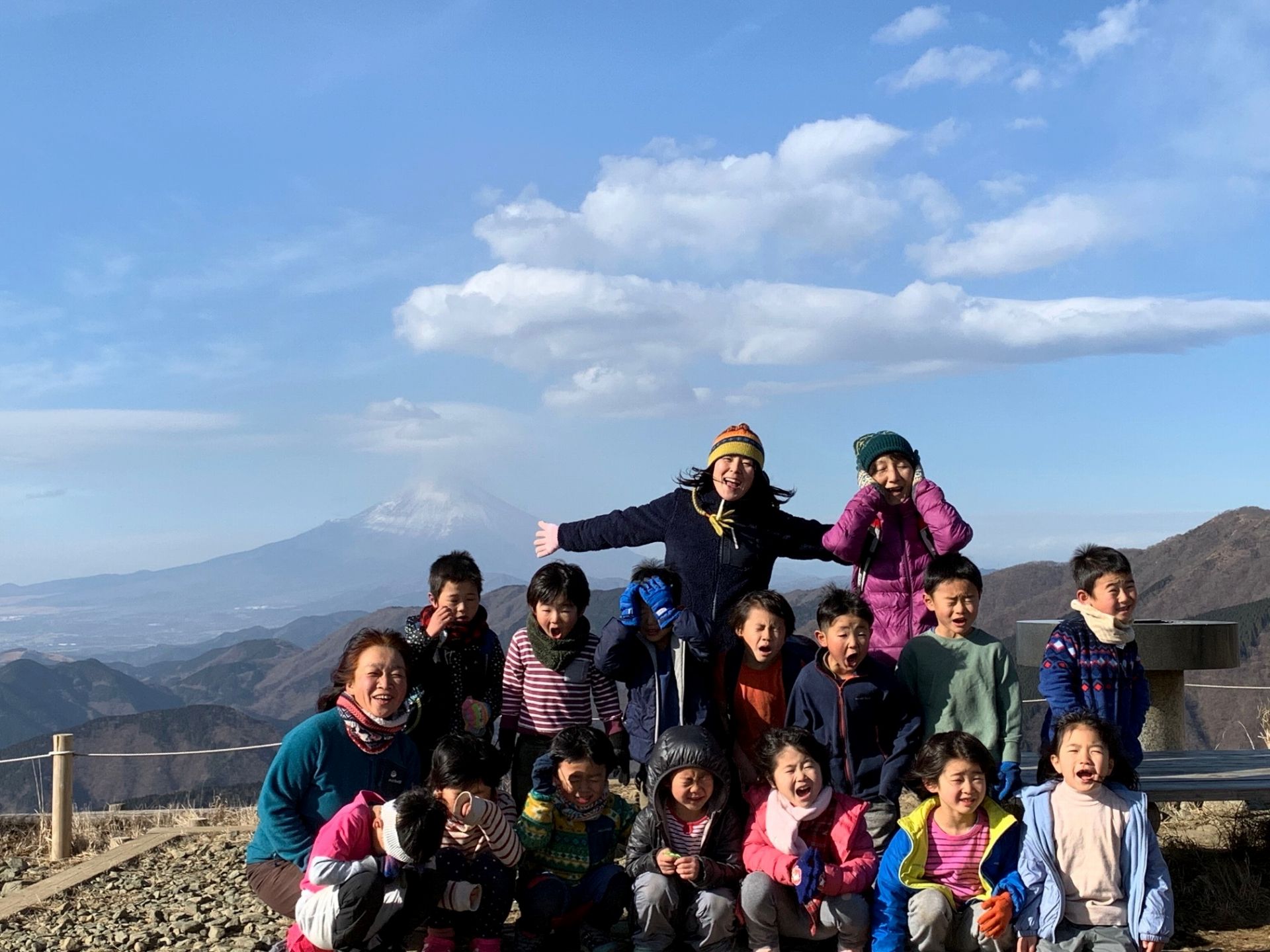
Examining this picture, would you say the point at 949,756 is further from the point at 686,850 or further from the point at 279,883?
the point at 279,883

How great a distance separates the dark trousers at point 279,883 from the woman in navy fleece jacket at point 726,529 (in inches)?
78.5

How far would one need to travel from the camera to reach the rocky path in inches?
216

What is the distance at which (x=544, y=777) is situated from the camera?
463 centimetres

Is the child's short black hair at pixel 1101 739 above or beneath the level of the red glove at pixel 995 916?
above

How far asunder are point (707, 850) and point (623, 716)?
0.78 meters

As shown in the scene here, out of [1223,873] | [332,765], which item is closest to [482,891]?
[332,765]

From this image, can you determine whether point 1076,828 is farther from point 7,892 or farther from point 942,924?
point 7,892

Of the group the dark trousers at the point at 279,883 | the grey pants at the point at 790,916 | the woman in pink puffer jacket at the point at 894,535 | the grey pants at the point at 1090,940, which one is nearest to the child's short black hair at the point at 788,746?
the grey pants at the point at 790,916

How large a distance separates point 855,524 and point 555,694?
1522 millimetres

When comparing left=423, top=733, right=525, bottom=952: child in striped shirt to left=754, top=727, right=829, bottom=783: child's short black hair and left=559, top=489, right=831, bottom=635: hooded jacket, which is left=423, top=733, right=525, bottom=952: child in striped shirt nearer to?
left=754, top=727, right=829, bottom=783: child's short black hair

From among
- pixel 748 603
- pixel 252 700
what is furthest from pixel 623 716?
pixel 252 700

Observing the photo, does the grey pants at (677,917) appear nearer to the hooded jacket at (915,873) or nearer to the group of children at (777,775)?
the group of children at (777,775)

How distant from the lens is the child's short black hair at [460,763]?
4281mm

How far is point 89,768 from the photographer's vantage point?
75.9 meters
